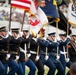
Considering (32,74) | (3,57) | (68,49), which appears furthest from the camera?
(68,49)

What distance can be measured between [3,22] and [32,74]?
690 cm

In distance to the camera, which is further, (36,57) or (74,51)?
(74,51)

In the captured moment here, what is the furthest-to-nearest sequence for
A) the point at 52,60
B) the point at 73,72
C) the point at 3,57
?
the point at 52,60 → the point at 3,57 → the point at 73,72

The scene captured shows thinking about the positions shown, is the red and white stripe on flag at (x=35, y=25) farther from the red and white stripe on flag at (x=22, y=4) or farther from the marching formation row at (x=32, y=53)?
the red and white stripe on flag at (x=22, y=4)

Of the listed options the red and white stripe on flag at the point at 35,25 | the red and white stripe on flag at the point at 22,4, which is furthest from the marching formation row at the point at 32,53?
the red and white stripe on flag at the point at 22,4

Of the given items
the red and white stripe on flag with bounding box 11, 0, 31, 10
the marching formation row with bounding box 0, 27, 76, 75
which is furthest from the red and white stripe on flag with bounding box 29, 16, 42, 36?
the red and white stripe on flag with bounding box 11, 0, 31, 10

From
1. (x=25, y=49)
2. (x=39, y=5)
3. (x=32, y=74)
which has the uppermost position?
(x=39, y=5)

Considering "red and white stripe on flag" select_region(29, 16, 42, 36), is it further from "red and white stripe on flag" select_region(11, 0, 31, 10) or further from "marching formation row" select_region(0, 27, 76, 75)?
"red and white stripe on flag" select_region(11, 0, 31, 10)

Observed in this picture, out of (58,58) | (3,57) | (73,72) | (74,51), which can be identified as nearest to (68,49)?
(74,51)

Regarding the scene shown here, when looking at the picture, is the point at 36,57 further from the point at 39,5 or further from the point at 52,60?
the point at 39,5

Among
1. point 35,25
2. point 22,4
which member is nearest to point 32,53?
point 35,25

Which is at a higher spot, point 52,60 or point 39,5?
point 39,5

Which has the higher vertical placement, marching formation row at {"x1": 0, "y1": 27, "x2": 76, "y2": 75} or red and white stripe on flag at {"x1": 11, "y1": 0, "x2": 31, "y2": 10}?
red and white stripe on flag at {"x1": 11, "y1": 0, "x2": 31, "y2": 10}

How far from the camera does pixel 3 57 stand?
11.8 meters
